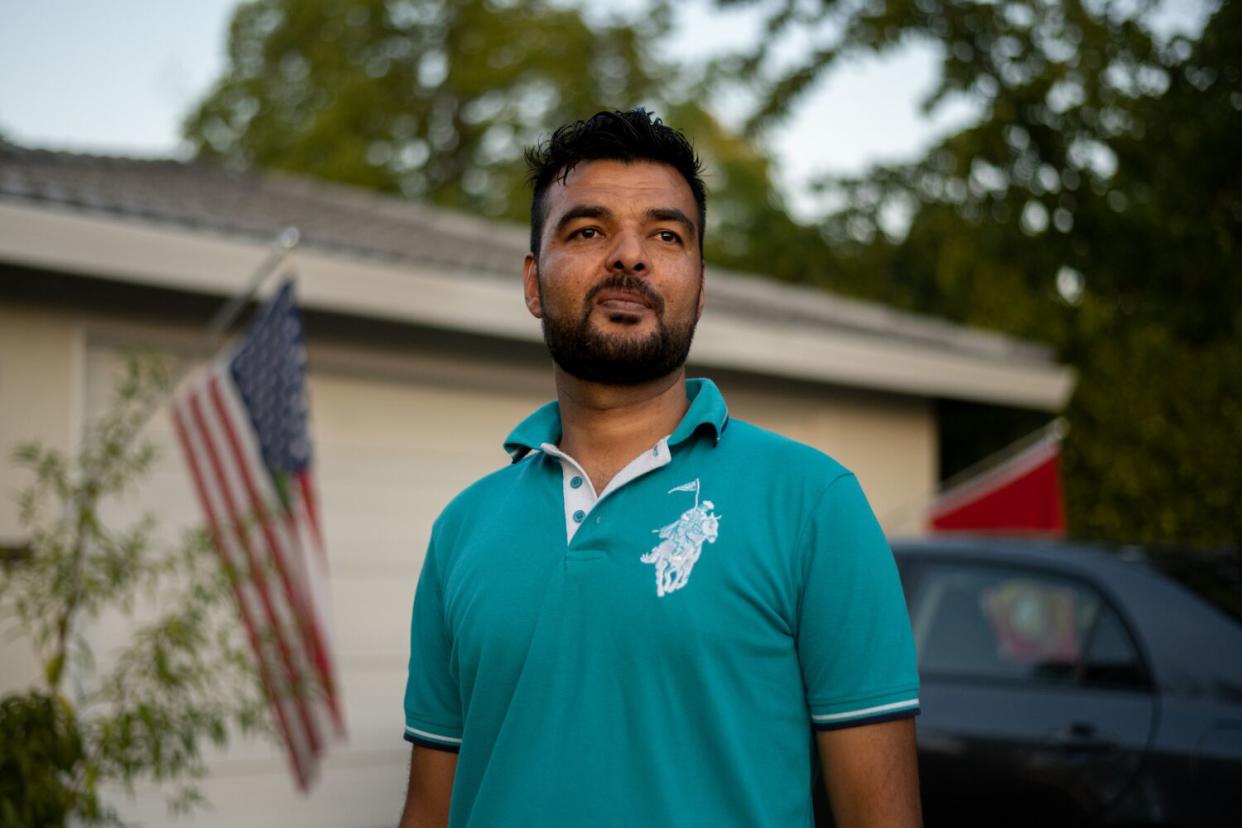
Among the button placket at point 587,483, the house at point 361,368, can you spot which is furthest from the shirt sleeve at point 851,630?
the house at point 361,368

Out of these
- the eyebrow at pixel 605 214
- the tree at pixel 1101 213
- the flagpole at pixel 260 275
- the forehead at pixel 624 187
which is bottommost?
the eyebrow at pixel 605 214

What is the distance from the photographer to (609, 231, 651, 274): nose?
2234 mm

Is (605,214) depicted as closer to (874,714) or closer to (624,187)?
(624,187)

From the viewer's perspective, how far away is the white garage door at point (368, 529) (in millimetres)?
6980

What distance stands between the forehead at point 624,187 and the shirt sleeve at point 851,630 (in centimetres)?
59

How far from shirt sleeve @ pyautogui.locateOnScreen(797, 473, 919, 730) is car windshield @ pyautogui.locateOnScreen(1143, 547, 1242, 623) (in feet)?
11.7

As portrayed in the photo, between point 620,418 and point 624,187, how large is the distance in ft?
1.21

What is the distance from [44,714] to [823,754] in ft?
10.5

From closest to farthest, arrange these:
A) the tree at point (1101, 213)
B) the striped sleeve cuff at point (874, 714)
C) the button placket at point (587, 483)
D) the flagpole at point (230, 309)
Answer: the striped sleeve cuff at point (874, 714)
the button placket at point (587, 483)
the flagpole at point (230, 309)
the tree at point (1101, 213)

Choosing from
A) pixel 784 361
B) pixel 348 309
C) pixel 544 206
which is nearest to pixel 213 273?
pixel 348 309

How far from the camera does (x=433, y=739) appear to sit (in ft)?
7.82

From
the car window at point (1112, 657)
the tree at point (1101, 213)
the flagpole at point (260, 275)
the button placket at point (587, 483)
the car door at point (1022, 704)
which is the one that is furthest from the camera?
the tree at point (1101, 213)

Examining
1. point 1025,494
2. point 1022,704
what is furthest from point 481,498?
point 1025,494

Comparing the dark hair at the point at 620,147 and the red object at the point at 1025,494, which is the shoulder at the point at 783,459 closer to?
the dark hair at the point at 620,147
